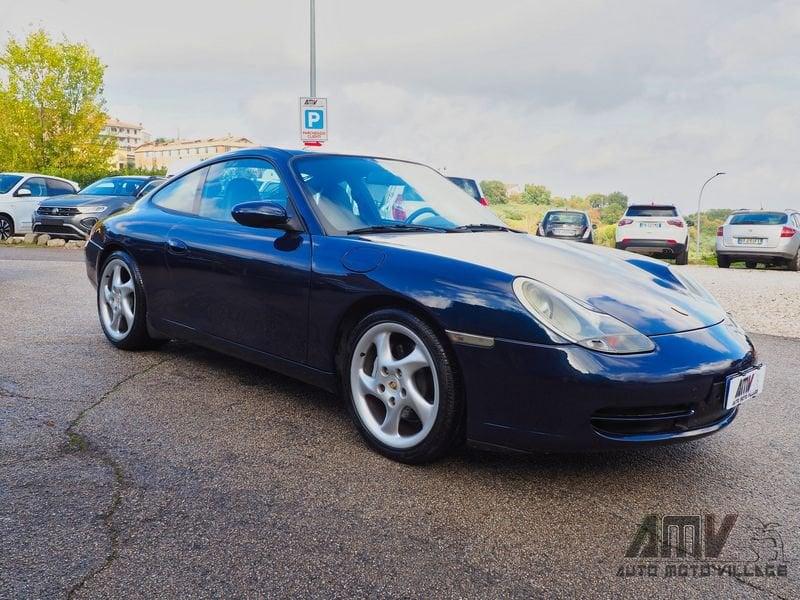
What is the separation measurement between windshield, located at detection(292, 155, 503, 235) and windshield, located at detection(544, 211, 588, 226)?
603 inches

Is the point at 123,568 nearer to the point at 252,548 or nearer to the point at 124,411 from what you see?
the point at 252,548

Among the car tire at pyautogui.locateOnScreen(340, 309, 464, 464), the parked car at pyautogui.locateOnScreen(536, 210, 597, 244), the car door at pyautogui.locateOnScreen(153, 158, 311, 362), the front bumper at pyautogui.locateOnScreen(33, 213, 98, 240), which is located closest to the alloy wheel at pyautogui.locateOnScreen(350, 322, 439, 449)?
the car tire at pyautogui.locateOnScreen(340, 309, 464, 464)

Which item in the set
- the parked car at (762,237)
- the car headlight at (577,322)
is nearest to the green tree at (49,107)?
the parked car at (762,237)

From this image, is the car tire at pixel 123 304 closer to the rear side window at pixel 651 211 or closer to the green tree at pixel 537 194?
the rear side window at pixel 651 211

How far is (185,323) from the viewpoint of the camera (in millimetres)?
4121

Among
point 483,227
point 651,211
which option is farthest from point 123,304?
point 651,211

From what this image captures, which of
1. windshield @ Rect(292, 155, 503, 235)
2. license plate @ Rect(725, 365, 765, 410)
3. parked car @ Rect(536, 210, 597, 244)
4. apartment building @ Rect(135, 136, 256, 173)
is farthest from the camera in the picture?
apartment building @ Rect(135, 136, 256, 173)

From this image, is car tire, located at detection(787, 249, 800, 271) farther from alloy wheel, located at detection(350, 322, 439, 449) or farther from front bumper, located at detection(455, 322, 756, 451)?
alloy wheel, located at detection(350, 322, 439, 449)

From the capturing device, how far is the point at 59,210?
46.2 feet

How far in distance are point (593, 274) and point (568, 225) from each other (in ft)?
53.3

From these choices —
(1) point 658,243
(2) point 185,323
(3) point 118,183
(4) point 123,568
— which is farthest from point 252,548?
(1) point 658,243

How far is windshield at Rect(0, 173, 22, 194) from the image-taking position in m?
15.4

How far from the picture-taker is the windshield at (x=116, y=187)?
1484 centimetres

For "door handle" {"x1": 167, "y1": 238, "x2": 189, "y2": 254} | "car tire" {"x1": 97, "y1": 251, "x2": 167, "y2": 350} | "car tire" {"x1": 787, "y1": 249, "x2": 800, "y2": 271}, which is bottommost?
"car tire" {"x1": 787, "y1": 249, "x2": 800, "y2": 271}
